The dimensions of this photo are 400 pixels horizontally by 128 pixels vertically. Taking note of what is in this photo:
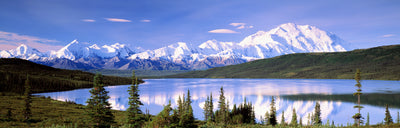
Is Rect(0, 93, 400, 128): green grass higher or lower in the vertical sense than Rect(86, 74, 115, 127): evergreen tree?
lower

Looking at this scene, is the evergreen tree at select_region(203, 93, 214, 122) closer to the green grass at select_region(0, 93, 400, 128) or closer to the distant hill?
the green grass at select_region(0, 93, 400, 128)

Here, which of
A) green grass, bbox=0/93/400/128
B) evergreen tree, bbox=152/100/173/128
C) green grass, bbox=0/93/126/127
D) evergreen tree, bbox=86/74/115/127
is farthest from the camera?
green grass, bbox=0/93/126/127

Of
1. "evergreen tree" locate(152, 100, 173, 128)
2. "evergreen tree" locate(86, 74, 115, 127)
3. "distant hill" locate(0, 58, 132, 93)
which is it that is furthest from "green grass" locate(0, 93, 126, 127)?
"distant hill" locate(0, 58, 132, 93)

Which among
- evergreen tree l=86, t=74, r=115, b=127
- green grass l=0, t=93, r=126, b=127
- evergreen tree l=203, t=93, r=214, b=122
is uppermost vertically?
evergreen tree l=86, t=74, r=115, b=127

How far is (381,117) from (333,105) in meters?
27.1

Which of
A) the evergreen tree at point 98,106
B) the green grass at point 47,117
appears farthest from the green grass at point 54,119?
the evergreen tree at point 98,106

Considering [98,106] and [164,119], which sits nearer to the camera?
[164,119]

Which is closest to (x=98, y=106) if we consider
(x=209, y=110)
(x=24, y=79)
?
(x=209, y=110)

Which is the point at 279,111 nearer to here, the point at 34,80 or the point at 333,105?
the point at 333,105

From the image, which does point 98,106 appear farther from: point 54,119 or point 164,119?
point 164,119

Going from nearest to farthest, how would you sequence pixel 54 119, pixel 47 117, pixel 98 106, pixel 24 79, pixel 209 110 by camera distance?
pixel 98 106 < pixel 54 119 < pixel 47 117 < pixel 209 110 < pixel 24 79

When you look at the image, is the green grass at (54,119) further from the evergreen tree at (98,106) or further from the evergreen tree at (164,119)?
the evergreen tree at (164,119)

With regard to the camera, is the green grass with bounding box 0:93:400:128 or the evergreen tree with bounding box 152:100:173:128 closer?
the evergreen tree with bounding box 152:100:173:128

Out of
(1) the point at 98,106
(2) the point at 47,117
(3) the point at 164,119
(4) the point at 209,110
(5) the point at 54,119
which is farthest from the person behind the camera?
(4) the point at 209,110
